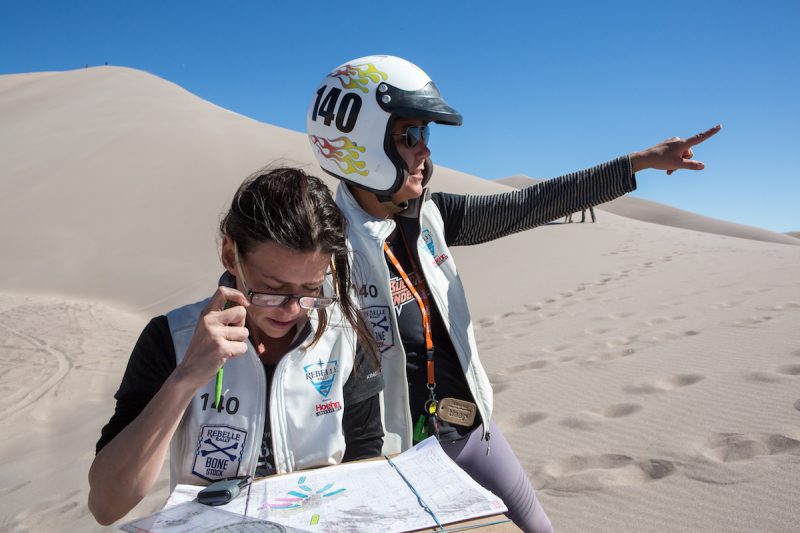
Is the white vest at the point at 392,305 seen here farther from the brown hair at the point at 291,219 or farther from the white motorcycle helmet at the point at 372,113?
the brown hair at the point at 291,219

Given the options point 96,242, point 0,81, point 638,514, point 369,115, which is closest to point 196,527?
point 369,115

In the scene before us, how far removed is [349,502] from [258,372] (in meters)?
0.44

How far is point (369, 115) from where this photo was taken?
2352mm

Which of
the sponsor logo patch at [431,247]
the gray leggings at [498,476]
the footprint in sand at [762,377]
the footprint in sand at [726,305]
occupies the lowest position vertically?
the footprint in sand at [762,377]

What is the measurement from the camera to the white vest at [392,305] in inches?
83.7

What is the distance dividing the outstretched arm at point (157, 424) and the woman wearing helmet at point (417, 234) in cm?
82

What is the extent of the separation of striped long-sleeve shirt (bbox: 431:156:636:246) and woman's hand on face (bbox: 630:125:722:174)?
57 mm

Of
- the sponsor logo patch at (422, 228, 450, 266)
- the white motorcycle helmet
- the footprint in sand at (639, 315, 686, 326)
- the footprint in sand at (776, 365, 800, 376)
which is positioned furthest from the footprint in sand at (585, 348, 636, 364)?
the white motorcycle helmet

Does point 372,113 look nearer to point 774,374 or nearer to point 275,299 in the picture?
point 275,299

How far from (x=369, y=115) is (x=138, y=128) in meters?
24.5

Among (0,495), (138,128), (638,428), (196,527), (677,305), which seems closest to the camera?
(196,527)

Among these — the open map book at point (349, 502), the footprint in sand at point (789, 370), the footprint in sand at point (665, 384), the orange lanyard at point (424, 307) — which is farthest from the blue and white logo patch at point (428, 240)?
the footprint in sand at point (789, 370)

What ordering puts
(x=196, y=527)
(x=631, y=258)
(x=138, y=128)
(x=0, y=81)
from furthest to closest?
(x=0, y=81) < (x=138, y=128) < (x=631, y=258) < (x=196, y=527)

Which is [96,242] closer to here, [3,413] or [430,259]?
[3,413]
